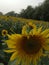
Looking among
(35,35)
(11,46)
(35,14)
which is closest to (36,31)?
(35,35)

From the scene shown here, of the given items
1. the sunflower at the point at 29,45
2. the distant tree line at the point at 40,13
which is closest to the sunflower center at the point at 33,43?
the sunflower at the point at 29,45

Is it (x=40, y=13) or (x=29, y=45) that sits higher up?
(x=29, y=45)

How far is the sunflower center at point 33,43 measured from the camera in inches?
55.7

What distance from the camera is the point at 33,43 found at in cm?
141

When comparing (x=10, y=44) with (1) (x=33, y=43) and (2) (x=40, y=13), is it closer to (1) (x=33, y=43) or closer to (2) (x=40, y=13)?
(1) (x=33, y=43)

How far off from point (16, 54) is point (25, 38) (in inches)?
4.0

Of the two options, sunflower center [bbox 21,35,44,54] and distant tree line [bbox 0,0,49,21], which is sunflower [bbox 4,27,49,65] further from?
distant tree line [bbox 0,0,49,21]

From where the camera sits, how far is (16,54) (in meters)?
1.39

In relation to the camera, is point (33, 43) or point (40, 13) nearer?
point (33, 43)

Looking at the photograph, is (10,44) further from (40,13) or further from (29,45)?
(40,13)

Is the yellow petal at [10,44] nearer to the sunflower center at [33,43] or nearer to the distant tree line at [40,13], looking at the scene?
the sunflower center at [33,43]

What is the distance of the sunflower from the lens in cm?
139

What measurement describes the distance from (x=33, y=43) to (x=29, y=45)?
0.08 feet

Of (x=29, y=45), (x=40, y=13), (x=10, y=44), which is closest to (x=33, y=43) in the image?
(x=29, y=45)
